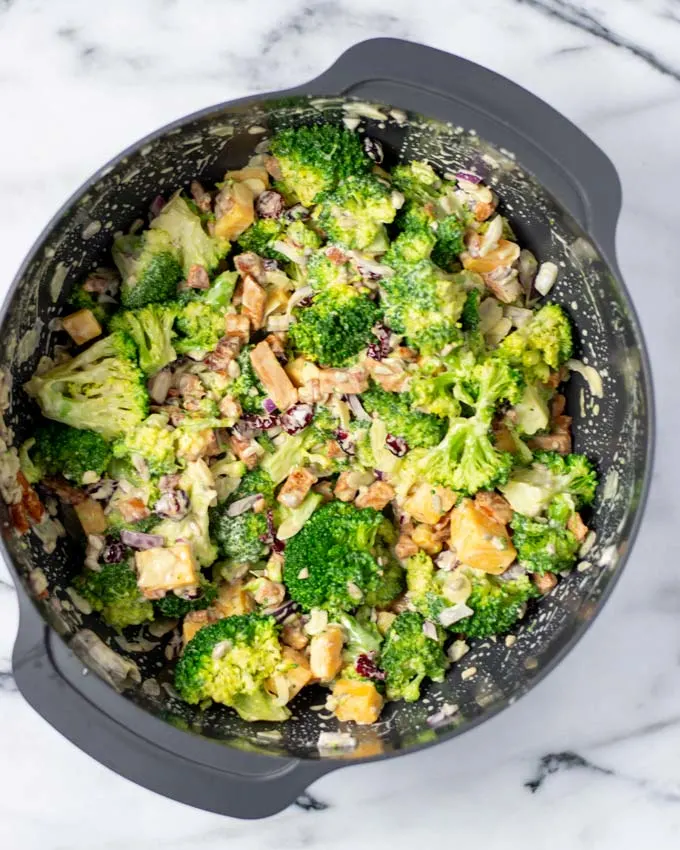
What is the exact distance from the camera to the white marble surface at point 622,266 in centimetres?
295

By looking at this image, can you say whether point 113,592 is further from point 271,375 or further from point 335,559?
point 271,375

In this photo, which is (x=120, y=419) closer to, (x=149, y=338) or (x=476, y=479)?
(x=149, y=338)

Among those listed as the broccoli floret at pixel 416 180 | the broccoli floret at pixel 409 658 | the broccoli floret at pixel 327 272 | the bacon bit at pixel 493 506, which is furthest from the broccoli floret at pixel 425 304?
the broccoli floret at pixel 409 658

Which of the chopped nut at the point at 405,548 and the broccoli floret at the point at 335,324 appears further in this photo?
the chopped nut at the point at 405,548

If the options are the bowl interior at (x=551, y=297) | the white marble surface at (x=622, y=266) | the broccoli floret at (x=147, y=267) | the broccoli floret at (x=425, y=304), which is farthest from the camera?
the white marble surface at (x=622, y=266)

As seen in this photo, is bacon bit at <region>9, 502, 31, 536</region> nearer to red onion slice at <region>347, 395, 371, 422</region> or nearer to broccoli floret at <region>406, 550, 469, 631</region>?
red onion slice at <region>347, 395, 371, 422</region>

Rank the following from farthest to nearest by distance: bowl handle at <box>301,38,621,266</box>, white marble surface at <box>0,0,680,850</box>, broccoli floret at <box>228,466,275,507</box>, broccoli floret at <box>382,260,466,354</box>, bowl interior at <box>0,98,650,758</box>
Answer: white marble surface at <box>0,0,680,850</box> → broccoli floret at <box>228,466,275,507</box> → broccoli floret at <box>382,260,466,354</box> → bowl interior at <box>0,98,650,758</box> → bowl handle at <box>301,38,621,266</box>

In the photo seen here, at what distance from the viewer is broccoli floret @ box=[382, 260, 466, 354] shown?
2615 mm

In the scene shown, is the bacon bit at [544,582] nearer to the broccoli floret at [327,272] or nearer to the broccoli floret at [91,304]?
the broccoli floret at [327,272]

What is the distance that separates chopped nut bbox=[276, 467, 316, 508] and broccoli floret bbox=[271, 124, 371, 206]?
793 mm

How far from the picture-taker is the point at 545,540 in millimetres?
2744

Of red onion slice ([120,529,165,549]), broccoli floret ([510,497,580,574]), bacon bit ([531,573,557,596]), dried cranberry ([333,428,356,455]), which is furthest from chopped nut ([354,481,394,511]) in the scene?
red onion slice ([120,529,165,549])

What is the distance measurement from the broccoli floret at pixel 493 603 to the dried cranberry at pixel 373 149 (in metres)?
1.21

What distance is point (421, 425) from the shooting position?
9.02ft
